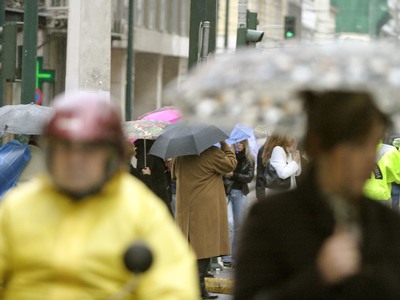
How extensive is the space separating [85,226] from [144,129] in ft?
37.4

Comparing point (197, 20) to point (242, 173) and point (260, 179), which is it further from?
point (260, 179)

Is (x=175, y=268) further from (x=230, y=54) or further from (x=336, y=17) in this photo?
(x=336, y=17)

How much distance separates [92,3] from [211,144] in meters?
6.00

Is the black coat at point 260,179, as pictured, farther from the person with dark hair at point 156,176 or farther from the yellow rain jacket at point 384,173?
the yellow rain jacket at point 384,173

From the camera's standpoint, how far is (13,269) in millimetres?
4109

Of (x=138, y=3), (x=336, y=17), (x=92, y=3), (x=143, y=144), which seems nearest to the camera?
(x=143, y=144)

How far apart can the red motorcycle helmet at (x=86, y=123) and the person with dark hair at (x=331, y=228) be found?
1.57 ft

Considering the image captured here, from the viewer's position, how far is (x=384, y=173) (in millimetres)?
13469

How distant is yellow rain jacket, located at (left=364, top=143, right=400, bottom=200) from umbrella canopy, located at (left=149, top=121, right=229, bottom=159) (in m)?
1.44

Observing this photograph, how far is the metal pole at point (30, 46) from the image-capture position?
16.6m

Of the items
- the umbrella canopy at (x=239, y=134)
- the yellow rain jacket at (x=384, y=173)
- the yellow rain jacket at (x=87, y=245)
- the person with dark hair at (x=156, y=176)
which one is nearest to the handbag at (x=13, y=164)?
the yellow rain jacket at (x=384, y=173)

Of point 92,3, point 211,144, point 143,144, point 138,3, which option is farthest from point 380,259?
point 138,3

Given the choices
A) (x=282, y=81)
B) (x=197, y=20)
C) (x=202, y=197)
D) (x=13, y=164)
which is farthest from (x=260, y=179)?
(x=282, y=81)

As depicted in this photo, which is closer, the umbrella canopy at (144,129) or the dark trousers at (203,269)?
the dark trousers at (203,269)
